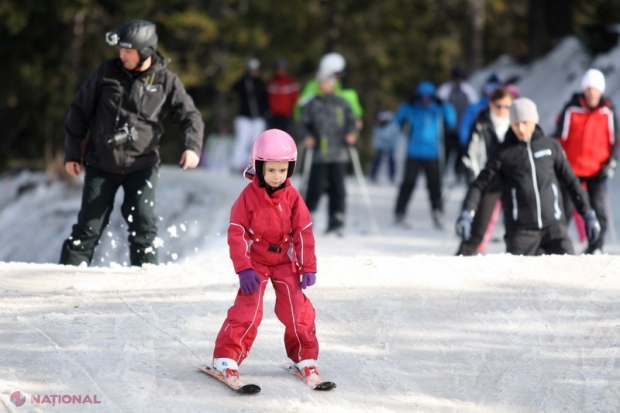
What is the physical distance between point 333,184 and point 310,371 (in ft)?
25.5

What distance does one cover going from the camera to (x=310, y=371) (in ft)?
18.8

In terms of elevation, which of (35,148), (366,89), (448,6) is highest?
(448,6)

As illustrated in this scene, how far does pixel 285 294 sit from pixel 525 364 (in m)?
1.64

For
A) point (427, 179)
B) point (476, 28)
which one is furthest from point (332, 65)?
point (476, 28)

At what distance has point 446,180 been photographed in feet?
72.6

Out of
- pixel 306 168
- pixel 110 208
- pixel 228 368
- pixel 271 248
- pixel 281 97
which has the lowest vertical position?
pixel 228 368

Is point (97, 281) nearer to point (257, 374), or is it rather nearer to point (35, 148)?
point (257, 374)

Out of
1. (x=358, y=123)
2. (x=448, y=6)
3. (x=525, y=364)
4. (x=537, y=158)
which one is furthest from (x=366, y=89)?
(x=525, y=364)

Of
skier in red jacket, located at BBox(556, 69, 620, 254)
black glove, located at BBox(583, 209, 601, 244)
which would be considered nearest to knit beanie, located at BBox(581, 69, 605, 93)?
skier in red jacket, located at BBox(556, 69, 620, 254)

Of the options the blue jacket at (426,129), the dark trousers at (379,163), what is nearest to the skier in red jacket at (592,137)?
the blue jacket at (426,129)

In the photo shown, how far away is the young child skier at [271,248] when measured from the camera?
551 centimetres

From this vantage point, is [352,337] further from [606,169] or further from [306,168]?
[306,168]

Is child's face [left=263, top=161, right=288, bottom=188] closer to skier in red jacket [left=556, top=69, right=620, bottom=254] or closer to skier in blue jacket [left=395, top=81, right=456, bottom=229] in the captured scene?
skier in red jacket [left=556, top=69, right=620, bottom=254]

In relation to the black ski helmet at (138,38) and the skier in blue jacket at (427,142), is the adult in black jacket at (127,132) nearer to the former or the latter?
the black ski helmet at (138,38)
